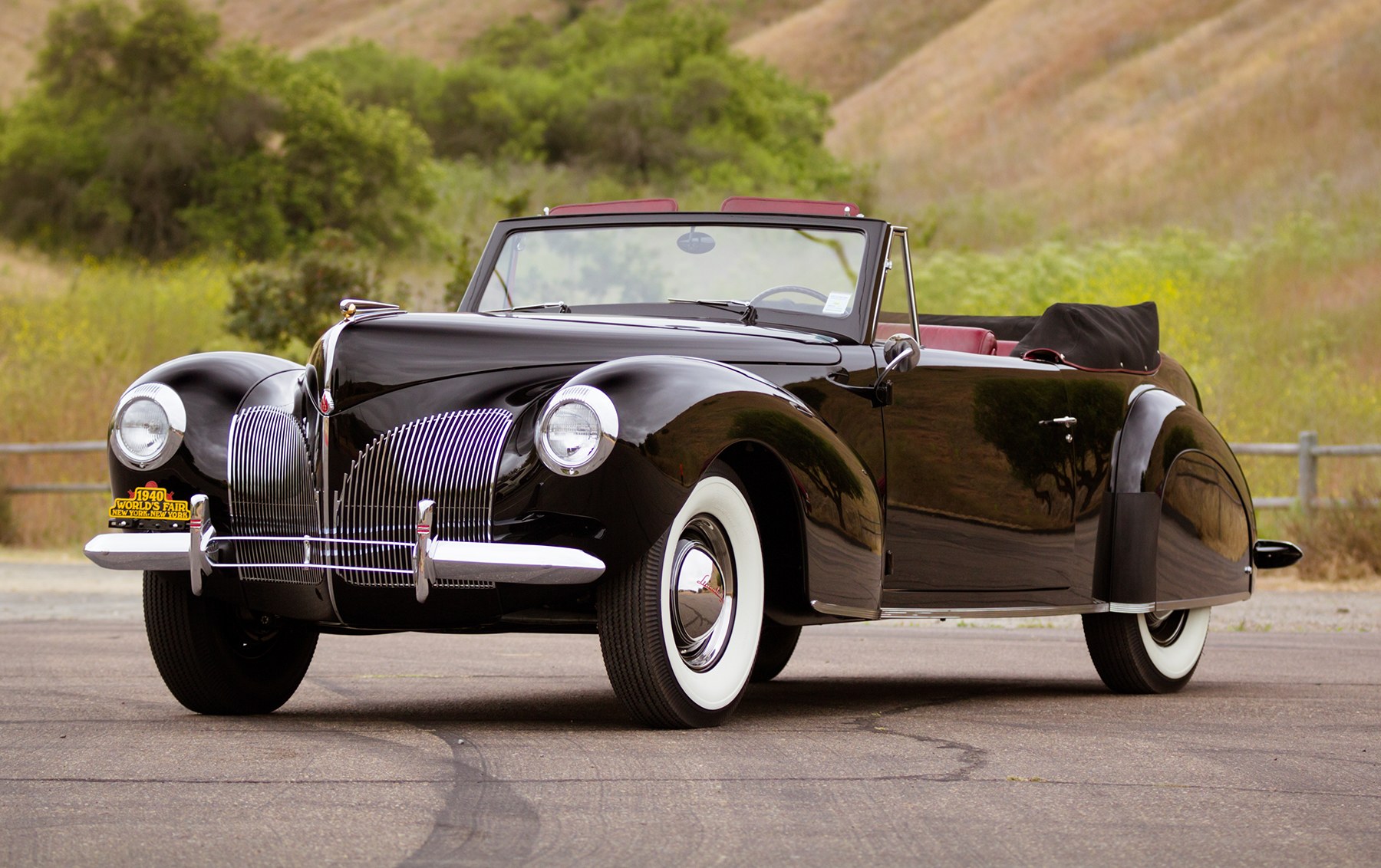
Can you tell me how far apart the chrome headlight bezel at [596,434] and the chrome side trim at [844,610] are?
1033mm

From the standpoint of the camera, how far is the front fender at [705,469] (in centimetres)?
529

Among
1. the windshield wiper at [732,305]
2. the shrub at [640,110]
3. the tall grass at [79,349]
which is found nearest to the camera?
the windshield wiper at [732,305]

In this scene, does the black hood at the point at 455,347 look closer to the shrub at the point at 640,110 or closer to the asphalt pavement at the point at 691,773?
the asphalt pavement at the point at 691,773

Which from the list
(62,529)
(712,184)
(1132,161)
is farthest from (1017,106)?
(62,529)

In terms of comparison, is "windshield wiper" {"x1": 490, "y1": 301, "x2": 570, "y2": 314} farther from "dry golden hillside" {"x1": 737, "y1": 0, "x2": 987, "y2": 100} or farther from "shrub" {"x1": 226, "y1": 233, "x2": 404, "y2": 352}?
"dry golden hillside" {"x1": 737, "y1": 0, "x2": 987, "y2": 100}

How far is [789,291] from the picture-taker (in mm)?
6922

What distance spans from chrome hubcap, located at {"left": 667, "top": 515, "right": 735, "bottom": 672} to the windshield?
138 cm

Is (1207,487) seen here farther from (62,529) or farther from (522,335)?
(62,529)

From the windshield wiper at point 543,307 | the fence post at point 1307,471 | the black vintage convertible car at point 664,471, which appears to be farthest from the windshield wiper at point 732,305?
the fence post at point 1307,471

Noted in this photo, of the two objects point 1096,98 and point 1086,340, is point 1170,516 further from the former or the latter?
point 1096,98

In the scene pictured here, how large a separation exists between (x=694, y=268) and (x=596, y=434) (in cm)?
187

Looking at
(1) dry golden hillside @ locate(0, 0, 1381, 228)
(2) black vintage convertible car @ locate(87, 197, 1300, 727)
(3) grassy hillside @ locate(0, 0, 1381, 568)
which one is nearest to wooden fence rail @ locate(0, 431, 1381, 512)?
(3) grassy hillside @ locate(0, 0, 1381, 568)

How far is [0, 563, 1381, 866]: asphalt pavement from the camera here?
155 inches

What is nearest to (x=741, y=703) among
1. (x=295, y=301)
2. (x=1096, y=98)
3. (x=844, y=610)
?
(x=844, y=610)
